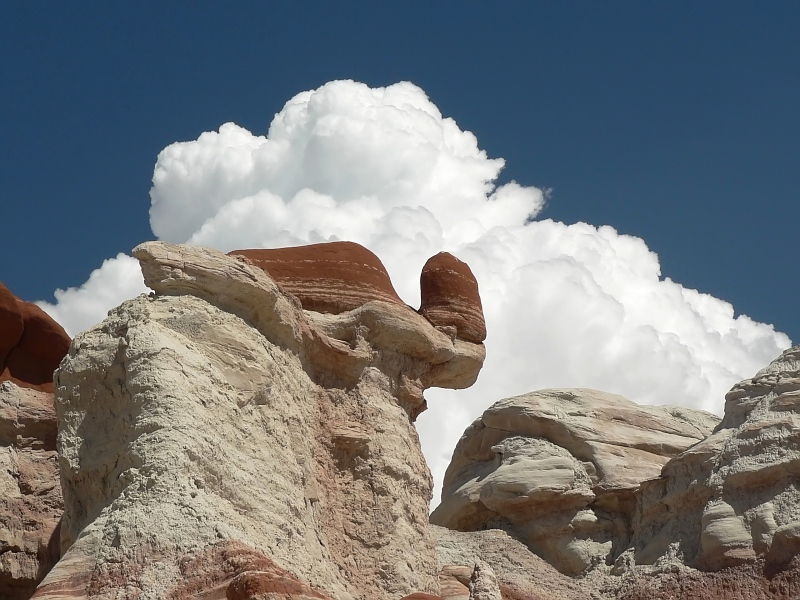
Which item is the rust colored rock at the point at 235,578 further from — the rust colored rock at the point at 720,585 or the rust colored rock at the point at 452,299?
the rust colored rock at the point at 720,585

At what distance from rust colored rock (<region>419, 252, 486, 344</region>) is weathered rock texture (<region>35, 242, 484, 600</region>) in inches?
22.9

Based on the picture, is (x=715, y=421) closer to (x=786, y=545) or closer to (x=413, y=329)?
(x=786, y=545)

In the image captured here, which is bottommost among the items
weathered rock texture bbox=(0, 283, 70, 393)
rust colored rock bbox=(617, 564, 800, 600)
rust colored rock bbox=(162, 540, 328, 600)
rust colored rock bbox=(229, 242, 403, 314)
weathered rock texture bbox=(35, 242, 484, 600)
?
rust colored rock bbox=(162, 540, 328, 600)

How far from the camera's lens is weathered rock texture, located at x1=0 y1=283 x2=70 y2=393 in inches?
899

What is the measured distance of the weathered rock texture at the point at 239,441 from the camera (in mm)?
14828

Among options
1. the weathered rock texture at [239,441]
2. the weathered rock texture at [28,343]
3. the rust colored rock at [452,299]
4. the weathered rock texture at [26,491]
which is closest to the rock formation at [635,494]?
the weathered rock texture at [239,441]

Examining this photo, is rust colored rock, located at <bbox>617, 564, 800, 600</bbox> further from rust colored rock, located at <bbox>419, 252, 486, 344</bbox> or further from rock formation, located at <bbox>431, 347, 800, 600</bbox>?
rust colored rock, located at <bbox>419, 252, 486, 344</bbox>

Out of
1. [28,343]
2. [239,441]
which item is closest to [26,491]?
[28,343]

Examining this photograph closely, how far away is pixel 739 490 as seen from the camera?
965 inches

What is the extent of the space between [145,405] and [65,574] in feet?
7.36

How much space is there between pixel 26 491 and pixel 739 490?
38.1ft

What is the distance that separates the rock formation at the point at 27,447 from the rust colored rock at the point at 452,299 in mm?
5906

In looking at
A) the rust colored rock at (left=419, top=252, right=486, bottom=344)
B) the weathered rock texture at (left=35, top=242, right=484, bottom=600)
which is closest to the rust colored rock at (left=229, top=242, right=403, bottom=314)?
the weathered rock texture at (left=35, top=242, right=484, bottom=600)

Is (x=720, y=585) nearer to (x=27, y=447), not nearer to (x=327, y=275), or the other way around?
(x=327, y=275)
